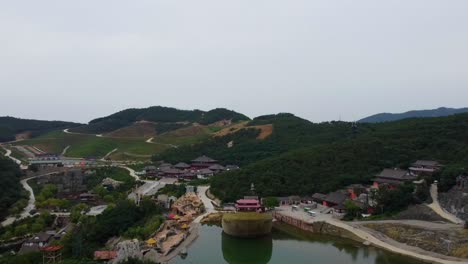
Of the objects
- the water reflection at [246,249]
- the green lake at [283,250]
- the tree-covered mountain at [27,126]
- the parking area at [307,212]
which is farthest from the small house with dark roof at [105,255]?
the tree-covered mountain at [27,126]

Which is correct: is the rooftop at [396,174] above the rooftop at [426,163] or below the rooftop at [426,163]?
below

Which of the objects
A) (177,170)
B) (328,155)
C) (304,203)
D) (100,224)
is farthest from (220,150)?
(100,224)

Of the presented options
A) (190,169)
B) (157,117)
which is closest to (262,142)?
(190,169)

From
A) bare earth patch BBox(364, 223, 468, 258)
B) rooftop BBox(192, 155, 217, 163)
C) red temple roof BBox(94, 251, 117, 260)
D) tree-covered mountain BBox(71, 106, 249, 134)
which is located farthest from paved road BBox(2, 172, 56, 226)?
tree-covered mountain BBox(71, 106, 249, 134)

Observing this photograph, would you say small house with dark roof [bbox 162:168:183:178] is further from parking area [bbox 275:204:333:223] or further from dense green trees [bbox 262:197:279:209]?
parking area [bbox 275:204:333:223]

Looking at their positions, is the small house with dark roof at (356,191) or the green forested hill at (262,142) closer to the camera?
the small house with dark roof at (356,191)

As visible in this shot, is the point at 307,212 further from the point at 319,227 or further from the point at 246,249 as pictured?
the point at 246,249

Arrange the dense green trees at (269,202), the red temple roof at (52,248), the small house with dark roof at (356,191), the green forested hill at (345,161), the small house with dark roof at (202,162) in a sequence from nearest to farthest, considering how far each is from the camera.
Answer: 1. the red temple roof at (52,248)
2. the small house with dark roof at (356,191)
3. the dense green trees at (269,202)
4. the green forested hill at (345,161)
5. the small house with dark roof at (202,162)

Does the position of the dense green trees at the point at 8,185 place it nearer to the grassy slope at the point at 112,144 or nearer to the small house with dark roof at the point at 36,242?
the small house with dark roof at the point at 36,242
